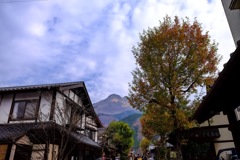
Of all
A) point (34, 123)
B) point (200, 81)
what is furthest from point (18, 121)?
point (200, 81)

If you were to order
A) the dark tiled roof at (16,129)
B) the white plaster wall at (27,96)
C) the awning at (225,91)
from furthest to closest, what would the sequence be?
the white plaster wall at (27,96) < the dark tiled roof at (16,129) < the awning at (225,91)

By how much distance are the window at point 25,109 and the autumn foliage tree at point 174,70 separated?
808 cm

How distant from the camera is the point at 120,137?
114ft

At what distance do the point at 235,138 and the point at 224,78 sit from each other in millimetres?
2185

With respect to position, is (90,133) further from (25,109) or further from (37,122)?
(37,122)

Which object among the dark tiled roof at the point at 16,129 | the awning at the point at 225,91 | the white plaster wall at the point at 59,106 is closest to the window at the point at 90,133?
the white plaster wall at the point at 59,106

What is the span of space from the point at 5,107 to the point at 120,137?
24.1 metres

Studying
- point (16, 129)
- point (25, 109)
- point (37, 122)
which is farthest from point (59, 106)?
point (16, 129)

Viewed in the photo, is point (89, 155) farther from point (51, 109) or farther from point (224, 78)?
point (224, 78)

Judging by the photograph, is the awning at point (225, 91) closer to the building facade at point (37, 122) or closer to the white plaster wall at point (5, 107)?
the building facade at point (37, 122)

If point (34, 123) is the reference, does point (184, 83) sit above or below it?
above

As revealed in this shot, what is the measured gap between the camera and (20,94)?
47.5 feet

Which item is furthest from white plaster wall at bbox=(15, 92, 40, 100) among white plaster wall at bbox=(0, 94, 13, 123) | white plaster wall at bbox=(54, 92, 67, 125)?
white plaster wall at bbox=(54, 92, 67, 125)

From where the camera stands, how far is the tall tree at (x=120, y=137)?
3409 centimetres
